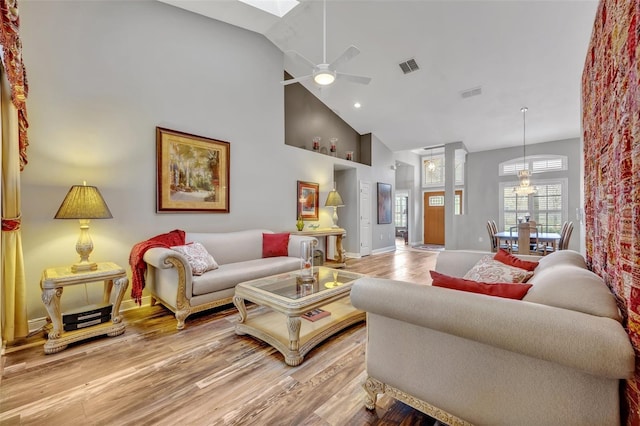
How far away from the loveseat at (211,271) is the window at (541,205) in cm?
627

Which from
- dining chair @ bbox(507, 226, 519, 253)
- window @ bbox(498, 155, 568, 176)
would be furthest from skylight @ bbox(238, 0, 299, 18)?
window @ bbox(498, 155, 568, 176)

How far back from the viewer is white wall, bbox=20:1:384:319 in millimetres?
2713

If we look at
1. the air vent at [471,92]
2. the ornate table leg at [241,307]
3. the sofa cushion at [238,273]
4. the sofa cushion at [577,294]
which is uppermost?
the air vent at [471,92]

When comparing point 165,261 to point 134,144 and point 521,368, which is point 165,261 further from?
point 521,368

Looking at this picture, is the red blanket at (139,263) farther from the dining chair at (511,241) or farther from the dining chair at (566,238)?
the dining chair at (566,238)

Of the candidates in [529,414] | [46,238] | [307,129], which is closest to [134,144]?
[46,238]

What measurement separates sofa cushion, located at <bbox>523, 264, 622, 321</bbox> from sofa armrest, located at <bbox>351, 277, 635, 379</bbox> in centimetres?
9

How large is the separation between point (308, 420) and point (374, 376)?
441 millimetres

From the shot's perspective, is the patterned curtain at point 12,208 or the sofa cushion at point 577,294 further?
the patterned curtain at point 12,208

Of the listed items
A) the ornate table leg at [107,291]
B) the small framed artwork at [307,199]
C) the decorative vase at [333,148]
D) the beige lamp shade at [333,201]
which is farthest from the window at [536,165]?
the ornate table leg at [107,291]

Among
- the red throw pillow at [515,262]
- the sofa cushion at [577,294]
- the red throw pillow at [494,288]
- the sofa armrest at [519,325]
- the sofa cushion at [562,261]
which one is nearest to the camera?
the sofa armrest at [519,325]

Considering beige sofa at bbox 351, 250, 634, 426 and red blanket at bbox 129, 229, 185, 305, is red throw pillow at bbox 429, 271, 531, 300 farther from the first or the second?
red blanket at bbox 129, 229, 185, 305

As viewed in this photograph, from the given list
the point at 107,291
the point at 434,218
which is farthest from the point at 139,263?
the point at 434,218

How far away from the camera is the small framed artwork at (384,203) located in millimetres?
7508
